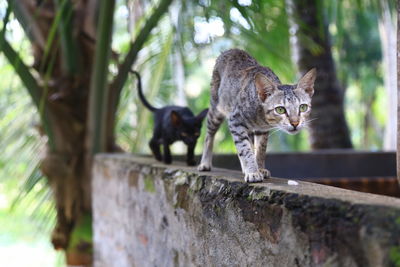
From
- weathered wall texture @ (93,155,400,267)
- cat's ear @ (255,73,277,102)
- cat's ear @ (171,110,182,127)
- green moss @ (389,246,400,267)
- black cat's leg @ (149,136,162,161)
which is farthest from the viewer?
black cat's leg @ (149,136,162,161)

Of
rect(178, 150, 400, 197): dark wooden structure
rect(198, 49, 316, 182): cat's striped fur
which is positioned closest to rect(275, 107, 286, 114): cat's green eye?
rect(198, 49, 316, 182): cat's striped fur

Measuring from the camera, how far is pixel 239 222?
215cm

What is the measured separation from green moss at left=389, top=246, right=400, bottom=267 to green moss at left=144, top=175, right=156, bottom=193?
2.00 meters

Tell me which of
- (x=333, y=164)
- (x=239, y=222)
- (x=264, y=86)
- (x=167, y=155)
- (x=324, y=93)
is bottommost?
(x=239, y=222)

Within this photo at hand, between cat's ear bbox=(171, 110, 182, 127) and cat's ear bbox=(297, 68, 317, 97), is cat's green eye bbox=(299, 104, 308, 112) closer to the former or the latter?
cat's ear bbox=(297, 68, 317, 97)

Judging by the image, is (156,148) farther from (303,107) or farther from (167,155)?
(303,107)

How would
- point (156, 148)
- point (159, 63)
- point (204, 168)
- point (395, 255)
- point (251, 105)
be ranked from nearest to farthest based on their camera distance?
point (395, 255) → point (251, 105) → point (204, 168) → point (156, 148) → point (159, 63)

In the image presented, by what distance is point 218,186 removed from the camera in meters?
2.39

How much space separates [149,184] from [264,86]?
1.24 m

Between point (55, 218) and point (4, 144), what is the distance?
39.8 inches

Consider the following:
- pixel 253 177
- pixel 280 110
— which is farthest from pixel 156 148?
pixel 280 110

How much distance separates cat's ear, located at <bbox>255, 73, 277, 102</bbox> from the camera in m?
2.30

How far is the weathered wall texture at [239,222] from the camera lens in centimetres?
148

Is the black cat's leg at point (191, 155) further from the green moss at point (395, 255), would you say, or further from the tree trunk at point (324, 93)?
the tree trunk at point (324, 93)
